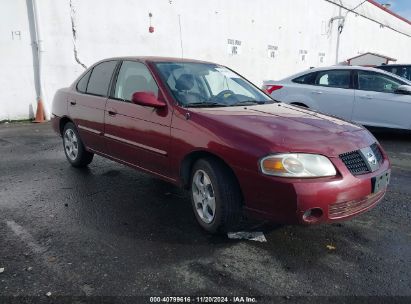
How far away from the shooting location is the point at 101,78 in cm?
492

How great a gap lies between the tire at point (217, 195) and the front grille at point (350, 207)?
74 cm

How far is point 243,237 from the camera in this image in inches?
136

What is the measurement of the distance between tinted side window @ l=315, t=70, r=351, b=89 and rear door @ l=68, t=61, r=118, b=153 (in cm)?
478

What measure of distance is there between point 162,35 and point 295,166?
9997mm

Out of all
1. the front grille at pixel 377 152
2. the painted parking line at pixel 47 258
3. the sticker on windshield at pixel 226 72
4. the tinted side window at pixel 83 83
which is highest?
the sticker on windshield at pixel 226 72

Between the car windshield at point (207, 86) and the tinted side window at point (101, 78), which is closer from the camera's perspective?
the car windshield at point (207, 86)

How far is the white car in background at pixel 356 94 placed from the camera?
736cm

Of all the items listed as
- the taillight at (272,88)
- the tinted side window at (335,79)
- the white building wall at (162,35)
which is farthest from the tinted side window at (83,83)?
the white building wall at (162,35)

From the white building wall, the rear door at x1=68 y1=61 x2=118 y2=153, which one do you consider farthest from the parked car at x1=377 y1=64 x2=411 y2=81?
the rear door at x1=68 y1=61 x2=118 y2=153

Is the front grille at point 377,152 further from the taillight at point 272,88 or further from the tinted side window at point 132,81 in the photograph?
the taillight at point 272,88

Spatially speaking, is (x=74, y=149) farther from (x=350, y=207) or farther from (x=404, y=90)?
(x=404, y=90)

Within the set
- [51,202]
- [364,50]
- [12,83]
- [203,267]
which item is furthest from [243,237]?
[364,50]

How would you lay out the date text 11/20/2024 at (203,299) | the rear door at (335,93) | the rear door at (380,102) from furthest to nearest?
the rear door at (335,93)
the rear door at (380,102)
the date text 11/20/2024 at (203,299)

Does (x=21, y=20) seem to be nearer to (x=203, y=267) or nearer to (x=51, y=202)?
(x=51, y=202)
